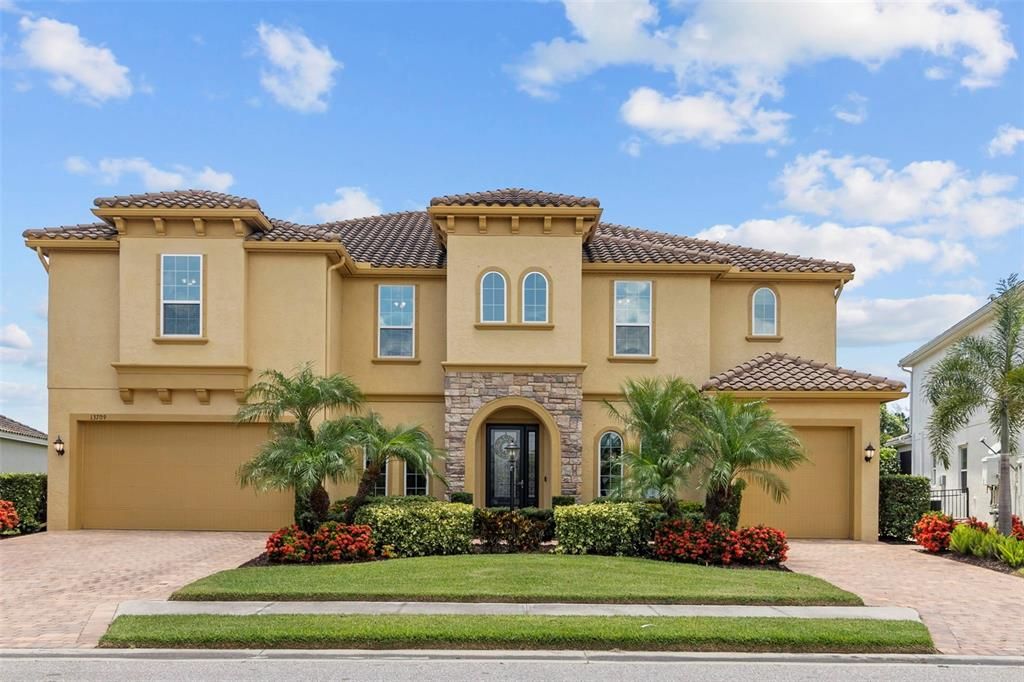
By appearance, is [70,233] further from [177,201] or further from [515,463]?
[515,463]

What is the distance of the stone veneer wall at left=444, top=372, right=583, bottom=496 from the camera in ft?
69.6

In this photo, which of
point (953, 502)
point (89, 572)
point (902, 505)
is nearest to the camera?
point (89, 572)

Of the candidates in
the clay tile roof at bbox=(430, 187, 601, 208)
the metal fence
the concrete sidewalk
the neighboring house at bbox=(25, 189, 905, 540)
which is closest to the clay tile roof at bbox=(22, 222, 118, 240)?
the neighboring house at bbox=(25, 189, 905, 540)

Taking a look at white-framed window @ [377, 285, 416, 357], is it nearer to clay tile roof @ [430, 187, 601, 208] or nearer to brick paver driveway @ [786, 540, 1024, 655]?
clay tile roof @ [430, 187, 601, 208]

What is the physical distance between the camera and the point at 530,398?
70.1 ft

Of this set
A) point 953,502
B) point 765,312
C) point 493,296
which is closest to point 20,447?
point 493,296

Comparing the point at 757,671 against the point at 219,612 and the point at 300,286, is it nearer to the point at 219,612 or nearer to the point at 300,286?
the point at 219,612

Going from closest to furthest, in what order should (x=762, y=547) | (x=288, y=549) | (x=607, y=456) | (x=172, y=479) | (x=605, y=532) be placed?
(x=288, y=549) → (x=762, y=547) → (x=605, y=532) → (x=172, y=479) → (x=607, y=456)

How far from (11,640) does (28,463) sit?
2701 cm

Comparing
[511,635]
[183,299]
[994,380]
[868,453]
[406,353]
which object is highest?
[183,299]

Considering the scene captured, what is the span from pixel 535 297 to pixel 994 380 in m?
9.45

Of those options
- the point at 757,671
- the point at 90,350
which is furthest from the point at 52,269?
the point at 757,671

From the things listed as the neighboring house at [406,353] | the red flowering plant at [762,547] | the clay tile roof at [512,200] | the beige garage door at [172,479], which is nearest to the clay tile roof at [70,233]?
the neighboring house at [406,353]

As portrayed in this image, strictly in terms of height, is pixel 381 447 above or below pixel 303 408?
below
